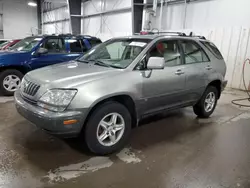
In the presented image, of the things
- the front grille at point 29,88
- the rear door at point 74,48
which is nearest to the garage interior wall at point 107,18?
the rear door at point 74,48

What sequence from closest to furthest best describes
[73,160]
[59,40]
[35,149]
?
1. [73,160]
2. [35,149]
3. [59,40]

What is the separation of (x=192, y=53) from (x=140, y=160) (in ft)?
6.86

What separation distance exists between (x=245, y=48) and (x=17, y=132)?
22.4ft

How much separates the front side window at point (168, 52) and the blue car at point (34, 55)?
3458 millimetres

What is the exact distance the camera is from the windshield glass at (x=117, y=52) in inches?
125

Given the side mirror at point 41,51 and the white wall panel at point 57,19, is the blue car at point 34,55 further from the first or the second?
the white wall panel at point 57,19

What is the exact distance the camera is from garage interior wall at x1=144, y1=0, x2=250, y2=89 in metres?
7.04

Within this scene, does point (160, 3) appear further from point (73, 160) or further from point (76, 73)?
point (73, 160)

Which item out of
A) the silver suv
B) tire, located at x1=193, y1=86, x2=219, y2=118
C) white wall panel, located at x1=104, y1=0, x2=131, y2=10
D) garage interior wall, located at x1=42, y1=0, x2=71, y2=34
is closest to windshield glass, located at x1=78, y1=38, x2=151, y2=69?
the silver suv

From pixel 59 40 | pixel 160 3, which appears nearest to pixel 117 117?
pixel 59 40

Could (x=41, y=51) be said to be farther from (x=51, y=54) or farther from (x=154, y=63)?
(x=154, y=63)

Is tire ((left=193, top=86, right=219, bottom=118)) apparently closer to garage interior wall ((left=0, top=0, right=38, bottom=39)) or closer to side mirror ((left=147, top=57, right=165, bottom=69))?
side mirror ((left=147, top=57, right=165, bottom=69))

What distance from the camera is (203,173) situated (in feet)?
8.56

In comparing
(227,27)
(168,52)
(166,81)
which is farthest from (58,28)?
(166,81)
